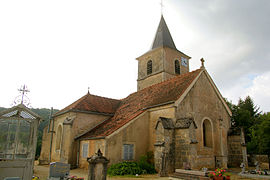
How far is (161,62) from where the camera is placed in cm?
2912

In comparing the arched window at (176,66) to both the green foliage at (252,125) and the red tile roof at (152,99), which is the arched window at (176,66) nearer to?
the red tile roof at (152,99)

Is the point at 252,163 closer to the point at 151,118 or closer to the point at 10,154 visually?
the point at 151,118

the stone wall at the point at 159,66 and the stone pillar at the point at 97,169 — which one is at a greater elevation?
the stone wall at the point at 159,66

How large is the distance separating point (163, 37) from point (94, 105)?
1648cm

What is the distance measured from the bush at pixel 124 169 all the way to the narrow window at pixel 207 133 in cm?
693

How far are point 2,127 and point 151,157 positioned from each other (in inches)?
430

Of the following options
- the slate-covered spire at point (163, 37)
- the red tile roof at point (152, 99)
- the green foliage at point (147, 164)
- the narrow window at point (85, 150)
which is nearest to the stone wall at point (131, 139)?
the red tile roof at point (152, 99)

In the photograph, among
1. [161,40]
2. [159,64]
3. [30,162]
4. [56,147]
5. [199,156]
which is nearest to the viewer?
[30,162]

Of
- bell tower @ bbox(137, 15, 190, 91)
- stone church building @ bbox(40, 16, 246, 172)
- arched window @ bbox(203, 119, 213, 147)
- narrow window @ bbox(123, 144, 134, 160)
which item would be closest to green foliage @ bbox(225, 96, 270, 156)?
stone church building @ bbox(40, 16, 246, 172)

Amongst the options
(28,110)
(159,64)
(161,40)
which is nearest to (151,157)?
(28,110)

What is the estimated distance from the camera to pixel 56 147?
2216 centimetres

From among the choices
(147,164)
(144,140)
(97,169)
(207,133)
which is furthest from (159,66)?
(97,169)

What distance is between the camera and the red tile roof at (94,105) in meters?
21.6

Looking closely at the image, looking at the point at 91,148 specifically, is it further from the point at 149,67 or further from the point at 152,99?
the point at 149,67
